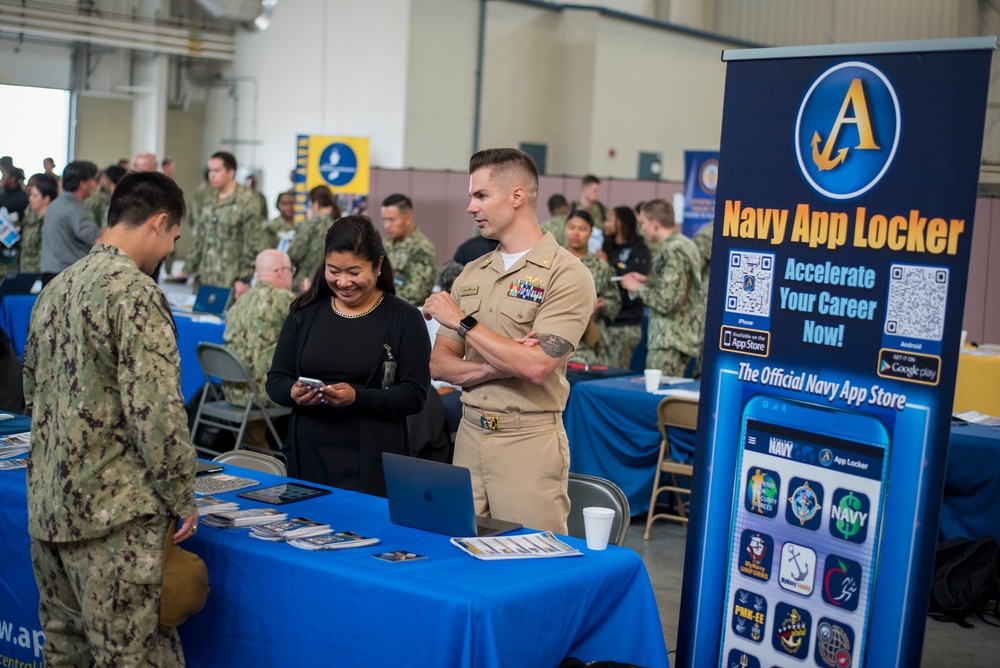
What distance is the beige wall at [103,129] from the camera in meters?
15.4

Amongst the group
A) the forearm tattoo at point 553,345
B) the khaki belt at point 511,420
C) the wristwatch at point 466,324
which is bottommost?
the khaki belt at point 511,420

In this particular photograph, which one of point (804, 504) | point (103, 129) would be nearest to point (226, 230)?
point (804, 504)

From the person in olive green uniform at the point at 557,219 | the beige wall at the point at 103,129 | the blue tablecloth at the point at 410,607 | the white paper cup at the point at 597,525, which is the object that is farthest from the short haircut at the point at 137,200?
the beige wall at the point at 103,129

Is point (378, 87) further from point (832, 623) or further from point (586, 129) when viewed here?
point (832, 623)

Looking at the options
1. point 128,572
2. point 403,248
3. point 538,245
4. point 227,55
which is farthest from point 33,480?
point 227,55

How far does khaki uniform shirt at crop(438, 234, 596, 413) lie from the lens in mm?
2928

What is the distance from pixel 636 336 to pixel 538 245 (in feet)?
Answer: 15.4

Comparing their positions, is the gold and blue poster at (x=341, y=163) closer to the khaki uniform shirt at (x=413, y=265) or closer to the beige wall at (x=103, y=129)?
the khaki uniform shirt at (x=413, y=265)

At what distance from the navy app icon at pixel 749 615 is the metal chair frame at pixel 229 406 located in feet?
11.2

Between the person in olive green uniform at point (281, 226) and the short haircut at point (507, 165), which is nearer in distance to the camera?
the short haircut at point (507, 165)

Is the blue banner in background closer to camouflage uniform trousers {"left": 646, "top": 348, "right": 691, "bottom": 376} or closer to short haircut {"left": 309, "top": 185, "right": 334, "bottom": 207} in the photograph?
short haircut {"left": 309, "top": 185, "right": 334, "bottom": 207}

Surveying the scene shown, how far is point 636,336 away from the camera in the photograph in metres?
7.60

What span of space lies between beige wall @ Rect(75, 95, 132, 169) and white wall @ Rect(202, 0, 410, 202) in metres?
1.22

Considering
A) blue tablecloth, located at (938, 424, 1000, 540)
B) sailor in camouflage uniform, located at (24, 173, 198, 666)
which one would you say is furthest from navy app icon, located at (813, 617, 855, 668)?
blue tablecloth, located at (938, 424, 1000, 540)
